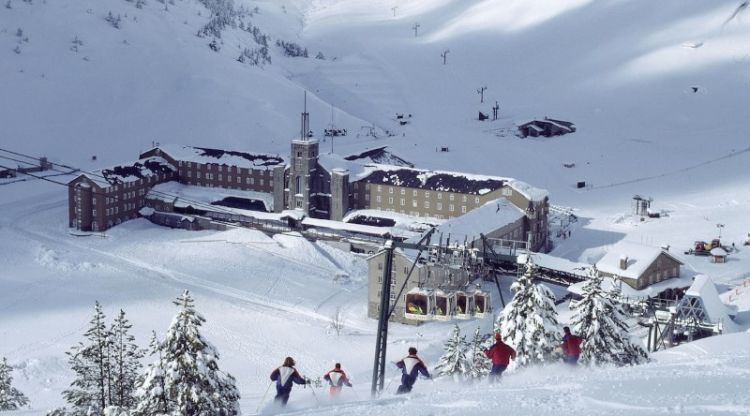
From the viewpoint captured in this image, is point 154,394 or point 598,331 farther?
point 598,331

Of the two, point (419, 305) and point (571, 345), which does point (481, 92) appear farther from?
point (571, 345)

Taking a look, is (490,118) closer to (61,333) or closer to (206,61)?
(206,61)

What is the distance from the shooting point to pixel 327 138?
93.9 meters

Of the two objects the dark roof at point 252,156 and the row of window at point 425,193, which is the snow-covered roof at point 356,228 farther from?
the dark roof at point 252,156

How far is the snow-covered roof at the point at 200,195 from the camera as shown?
2702 inches

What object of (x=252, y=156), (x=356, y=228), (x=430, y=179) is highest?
(x=252, y=156)

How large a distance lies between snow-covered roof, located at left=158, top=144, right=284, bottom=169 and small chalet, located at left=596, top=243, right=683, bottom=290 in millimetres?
27782

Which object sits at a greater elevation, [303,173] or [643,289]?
[303,173]

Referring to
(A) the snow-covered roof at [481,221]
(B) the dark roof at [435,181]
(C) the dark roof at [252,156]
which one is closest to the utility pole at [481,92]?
(C) the dark roof at [252,156]

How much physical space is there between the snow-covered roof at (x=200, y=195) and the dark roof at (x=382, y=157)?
13160 millimetres

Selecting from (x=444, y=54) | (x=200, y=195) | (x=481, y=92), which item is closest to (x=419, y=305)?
(x=200, y=195)

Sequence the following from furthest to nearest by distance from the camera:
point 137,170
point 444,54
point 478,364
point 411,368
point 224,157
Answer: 1. point 444,54
2. point 224,157
3. point 137,170
4. point 478,364
5. point 411,368

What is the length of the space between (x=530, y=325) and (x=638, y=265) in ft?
85.1

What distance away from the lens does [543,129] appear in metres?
96.7
